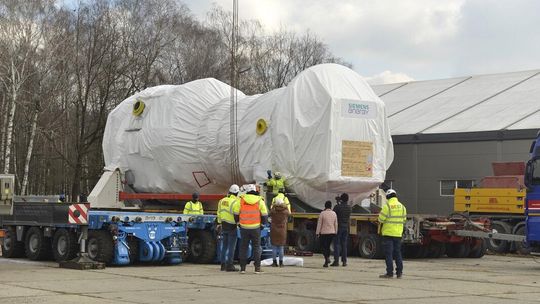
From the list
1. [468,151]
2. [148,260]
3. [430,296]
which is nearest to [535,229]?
[430,296]

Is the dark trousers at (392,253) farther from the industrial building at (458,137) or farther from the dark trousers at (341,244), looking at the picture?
the industrial building at (458,137)

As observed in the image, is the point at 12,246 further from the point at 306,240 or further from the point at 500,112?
the point at 500,112

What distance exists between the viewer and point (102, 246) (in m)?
17.8

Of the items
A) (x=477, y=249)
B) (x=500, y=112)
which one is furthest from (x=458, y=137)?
(x=477, y=249)

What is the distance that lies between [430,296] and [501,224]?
592 inches

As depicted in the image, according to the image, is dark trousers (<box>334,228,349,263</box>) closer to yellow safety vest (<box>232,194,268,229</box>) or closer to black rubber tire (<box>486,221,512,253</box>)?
yellow safety vest (<box>232,194,268,229</box>)

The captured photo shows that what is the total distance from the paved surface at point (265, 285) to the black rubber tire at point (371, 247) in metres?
2.81

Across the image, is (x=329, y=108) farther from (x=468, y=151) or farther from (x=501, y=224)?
(x=468, y=151)

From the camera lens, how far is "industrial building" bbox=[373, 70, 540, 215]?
3216cm

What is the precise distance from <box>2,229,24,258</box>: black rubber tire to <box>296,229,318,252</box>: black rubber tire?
322 inches

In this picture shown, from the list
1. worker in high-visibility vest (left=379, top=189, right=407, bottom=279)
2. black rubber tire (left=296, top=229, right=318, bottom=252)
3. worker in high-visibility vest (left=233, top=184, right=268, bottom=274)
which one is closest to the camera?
worker in high-visibility vest (left=379, top=189, right=407, bottom=279)

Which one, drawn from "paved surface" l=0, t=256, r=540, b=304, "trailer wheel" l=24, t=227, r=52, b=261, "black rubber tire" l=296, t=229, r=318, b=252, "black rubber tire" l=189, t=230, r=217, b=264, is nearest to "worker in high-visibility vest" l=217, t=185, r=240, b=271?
"paved surface" l=0, t=256, r=540, b=304

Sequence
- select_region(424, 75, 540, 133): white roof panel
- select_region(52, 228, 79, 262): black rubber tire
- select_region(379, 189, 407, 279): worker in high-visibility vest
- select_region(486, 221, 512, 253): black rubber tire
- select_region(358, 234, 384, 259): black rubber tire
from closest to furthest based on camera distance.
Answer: select_region(379, 189, 407, 279): worker in high-visibility vest
select_region(52, 228, 79, 262): black rubber tire
select_region(358, 234, 384, 259): black rubber tire
select_region(486, 221, 512, 253): black rubber tire
select_region(424, 75, 540, 133): white roof panel

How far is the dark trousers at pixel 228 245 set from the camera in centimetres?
1770
